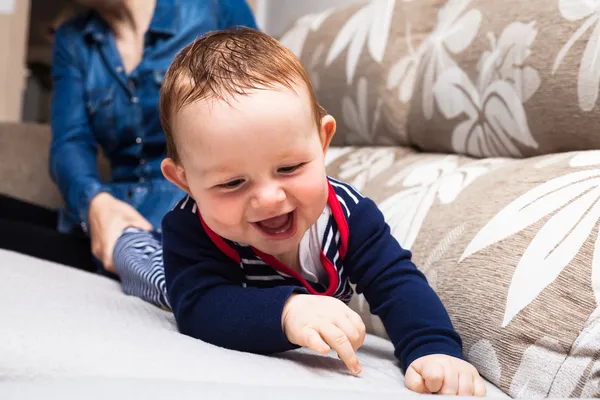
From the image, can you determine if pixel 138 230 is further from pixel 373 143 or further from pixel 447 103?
pixel 447 103

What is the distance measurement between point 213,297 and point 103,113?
2.82ft

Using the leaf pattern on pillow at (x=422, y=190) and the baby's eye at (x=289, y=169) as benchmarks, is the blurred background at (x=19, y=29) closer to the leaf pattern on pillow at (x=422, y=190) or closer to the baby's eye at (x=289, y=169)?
the leaf pattern on pillow at (x=422, y=190)

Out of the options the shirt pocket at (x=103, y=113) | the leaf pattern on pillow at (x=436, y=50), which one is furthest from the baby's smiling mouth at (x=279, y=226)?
the shirt pocket at (x=103, y=113)

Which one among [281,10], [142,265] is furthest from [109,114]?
[281,10]

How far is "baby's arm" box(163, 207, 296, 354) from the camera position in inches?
27.4

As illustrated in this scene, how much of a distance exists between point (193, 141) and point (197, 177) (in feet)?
0.14

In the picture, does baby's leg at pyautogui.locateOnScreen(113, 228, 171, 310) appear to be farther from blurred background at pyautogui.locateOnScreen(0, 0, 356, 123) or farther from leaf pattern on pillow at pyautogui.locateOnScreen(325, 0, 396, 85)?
blurred background at pyautogui.locateOnScreen(0, 0, 356, 123)

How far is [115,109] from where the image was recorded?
148 centimetres

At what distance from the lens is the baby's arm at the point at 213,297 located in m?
0.70

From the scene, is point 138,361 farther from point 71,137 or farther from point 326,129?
point 71,137

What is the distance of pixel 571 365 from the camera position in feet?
2.05

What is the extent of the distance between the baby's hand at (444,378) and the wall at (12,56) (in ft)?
9.30

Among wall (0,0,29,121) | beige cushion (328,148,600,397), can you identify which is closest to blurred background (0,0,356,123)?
wall (0,0,29,121)

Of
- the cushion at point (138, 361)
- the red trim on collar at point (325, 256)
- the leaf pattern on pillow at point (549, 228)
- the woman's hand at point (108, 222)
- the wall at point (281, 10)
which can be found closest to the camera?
the cushion at point (138, 361)
